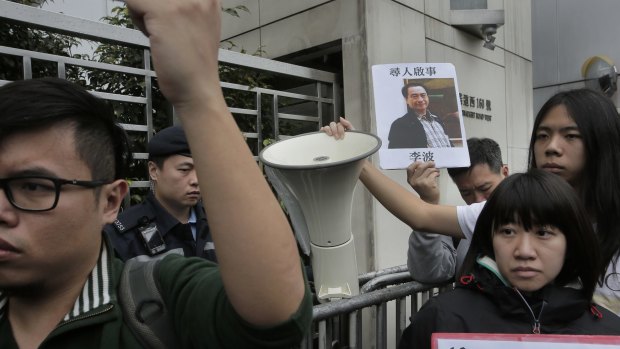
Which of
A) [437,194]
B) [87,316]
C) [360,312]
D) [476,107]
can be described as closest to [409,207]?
[437,194]

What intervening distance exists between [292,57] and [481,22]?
2.06 m

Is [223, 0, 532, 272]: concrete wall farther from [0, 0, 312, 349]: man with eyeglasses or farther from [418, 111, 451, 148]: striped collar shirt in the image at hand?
[0, 0, 312, 349]: man with eyeglasses

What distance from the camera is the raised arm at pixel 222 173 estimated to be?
832 millimetres

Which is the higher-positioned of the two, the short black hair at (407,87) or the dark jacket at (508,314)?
the short black hair at (407,87)

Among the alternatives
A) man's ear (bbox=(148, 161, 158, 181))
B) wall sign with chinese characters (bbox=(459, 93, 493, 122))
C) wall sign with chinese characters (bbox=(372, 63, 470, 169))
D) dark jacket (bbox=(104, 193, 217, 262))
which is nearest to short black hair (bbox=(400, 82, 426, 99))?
wall sign with chinese characters (bbox=(372, 63, 470, 169))

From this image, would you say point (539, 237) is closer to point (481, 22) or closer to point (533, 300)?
point (533, 300)

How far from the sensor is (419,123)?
2732 millimetres

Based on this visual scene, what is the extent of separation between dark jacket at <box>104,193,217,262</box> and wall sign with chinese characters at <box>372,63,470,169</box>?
107cm

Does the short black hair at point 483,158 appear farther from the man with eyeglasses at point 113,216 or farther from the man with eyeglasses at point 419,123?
the man with eyeglasses at point 113,216

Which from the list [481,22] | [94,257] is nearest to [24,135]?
[94,257]

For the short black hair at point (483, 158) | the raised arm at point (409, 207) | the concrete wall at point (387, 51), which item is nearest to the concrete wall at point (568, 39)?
the concrete wall at point (387, 51)

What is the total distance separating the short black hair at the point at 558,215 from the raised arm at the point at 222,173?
1.14 m

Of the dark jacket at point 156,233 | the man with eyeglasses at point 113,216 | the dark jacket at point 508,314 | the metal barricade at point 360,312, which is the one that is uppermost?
the man with eyeglasses at point 113,216

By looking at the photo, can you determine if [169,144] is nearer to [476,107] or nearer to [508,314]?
[508,314]
